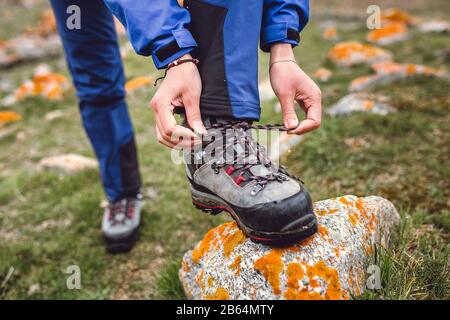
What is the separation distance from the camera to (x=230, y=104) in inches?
63.8

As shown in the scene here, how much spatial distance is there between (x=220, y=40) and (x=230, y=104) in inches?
11.4

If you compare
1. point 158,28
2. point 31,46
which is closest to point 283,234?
point 158,28

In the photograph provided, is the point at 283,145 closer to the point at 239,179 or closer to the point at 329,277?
the point at 239,179

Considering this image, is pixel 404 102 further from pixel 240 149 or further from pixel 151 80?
pixel 151 80

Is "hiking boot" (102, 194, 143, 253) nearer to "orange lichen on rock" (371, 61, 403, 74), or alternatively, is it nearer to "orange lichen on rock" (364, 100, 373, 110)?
"orange lichen on rock" (364, 100, 373, 110)

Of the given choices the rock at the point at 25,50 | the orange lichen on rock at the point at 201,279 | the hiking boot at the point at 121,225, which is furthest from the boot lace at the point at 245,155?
the rock at the point at 25,50

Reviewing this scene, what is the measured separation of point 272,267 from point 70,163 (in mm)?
3565

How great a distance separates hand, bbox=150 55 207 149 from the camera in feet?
4.57

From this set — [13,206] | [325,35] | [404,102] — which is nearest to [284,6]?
[404,102]

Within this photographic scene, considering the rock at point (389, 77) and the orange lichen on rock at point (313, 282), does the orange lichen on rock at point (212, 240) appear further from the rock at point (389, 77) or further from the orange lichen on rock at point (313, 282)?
the rock at point (389, 77)

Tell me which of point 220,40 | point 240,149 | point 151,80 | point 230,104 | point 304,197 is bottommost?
point 151,80

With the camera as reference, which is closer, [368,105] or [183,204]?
[183,204]

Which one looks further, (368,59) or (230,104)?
(368,59)

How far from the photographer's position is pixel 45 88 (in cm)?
745
